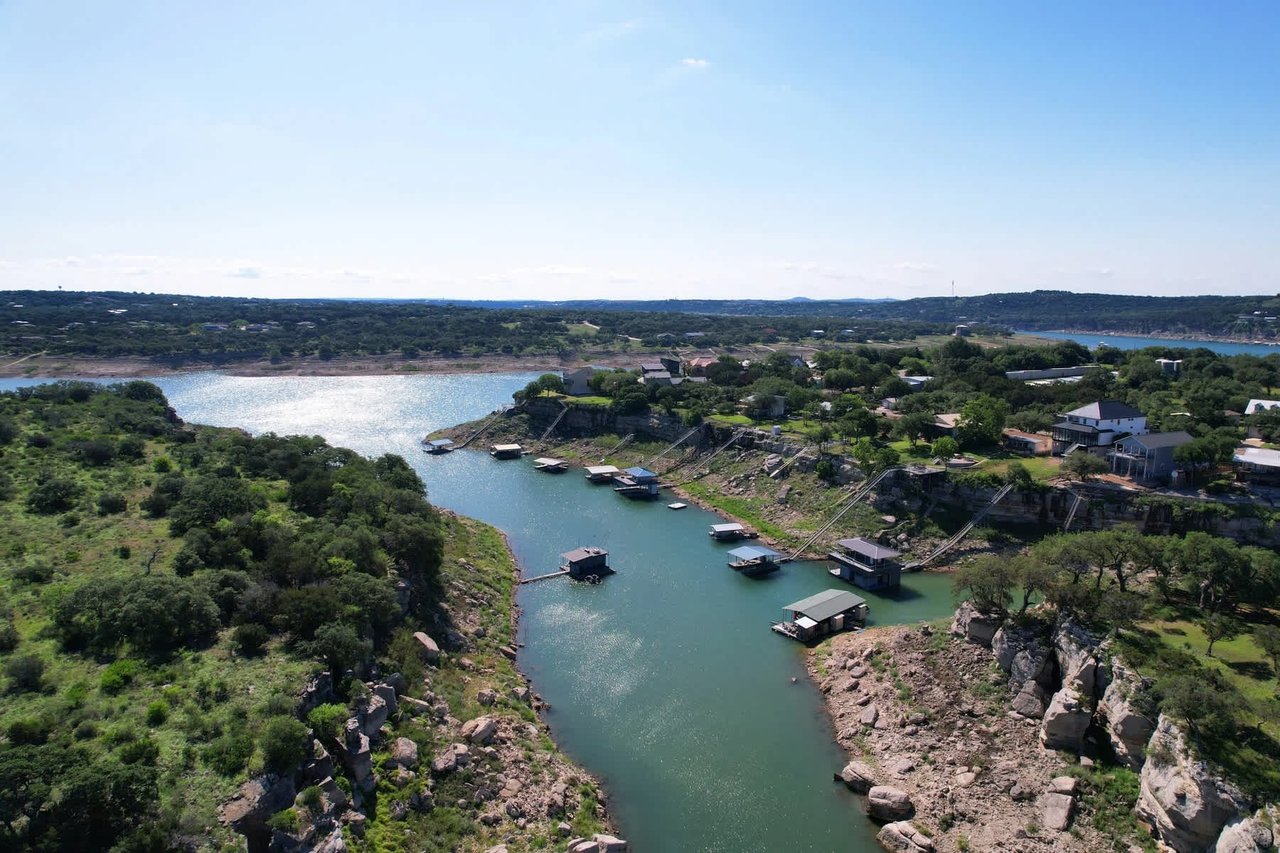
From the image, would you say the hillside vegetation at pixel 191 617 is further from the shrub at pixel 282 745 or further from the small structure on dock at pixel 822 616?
the small structure on dock at pixel 822 616

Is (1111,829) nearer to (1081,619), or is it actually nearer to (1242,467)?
(1081,619)

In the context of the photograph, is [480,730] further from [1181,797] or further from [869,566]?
[869,566]

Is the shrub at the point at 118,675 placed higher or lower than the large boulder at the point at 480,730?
higher

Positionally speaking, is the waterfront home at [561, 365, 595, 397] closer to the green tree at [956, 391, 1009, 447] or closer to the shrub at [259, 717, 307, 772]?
the green tree at [956, 391, 1009, 447]

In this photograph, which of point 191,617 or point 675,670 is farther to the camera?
point 675,670

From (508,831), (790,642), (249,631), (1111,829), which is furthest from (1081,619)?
(249,631)

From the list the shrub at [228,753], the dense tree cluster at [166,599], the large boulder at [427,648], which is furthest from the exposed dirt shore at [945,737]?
the shrub at [228,753]

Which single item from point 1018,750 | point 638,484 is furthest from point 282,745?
point 638,484
